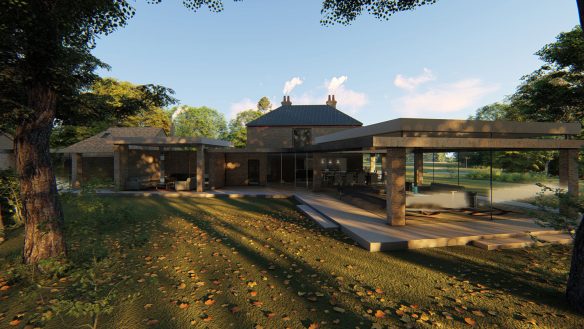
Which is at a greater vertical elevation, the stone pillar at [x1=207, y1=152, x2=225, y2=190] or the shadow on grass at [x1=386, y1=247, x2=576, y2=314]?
the stone pillar at [x1=207, y1=152, x2=225, y2=190]

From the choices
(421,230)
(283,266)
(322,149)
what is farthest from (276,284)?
(322,149)

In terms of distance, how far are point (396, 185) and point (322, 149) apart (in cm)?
556

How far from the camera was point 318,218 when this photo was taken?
920 centimetres

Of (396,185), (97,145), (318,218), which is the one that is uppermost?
(97,145)

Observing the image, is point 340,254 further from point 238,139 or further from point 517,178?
point 238,139

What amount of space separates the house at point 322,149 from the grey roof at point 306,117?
10 centimetres

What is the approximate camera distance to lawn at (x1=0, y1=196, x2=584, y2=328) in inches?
135

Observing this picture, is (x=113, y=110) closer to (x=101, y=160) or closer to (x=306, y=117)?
(x=101, y=160)

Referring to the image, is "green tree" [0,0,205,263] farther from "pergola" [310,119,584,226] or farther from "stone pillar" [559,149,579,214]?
"stone pillar" [559,149,579,214]

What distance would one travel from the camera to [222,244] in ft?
21.8

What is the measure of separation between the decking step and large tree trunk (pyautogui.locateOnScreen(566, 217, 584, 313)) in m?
5.11

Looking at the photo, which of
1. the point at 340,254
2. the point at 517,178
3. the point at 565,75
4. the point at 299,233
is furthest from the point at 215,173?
the point at 517,178

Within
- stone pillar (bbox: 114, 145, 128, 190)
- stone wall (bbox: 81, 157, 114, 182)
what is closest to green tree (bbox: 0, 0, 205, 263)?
stone pillar (bbox: 114, 145, 128, 190)

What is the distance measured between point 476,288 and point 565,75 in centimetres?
2209
